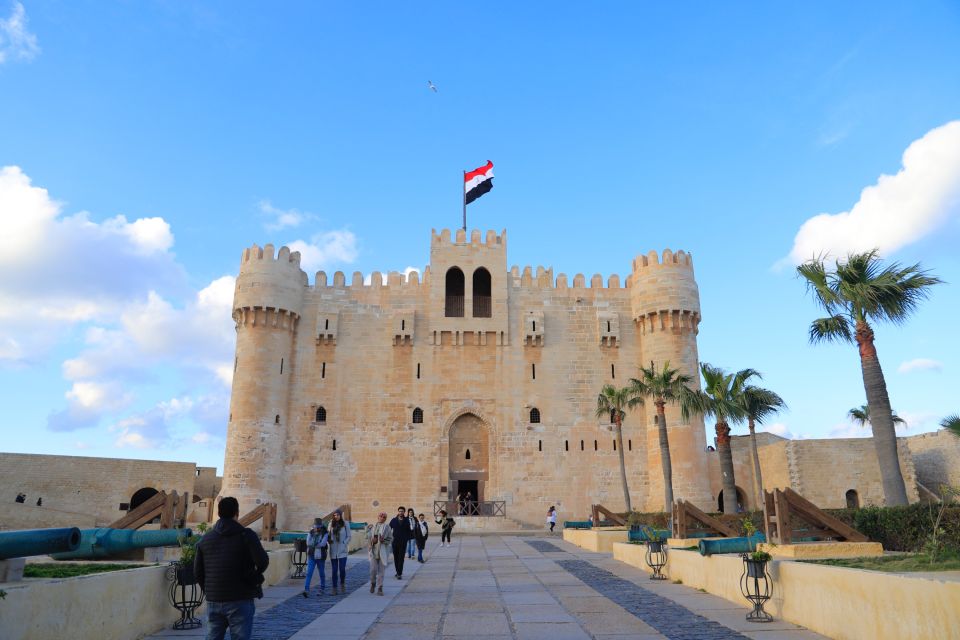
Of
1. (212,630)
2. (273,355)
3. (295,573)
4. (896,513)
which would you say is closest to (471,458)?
(273,355)

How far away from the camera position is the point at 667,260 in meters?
32.1

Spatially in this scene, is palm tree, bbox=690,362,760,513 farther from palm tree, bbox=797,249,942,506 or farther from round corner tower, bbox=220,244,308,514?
round corner tower, bbox=220,244,308,514

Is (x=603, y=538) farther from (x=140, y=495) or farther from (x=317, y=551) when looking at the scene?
(x=140, y=495)

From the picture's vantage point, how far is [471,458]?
31.1 m

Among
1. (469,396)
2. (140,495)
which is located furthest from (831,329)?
(140,495)

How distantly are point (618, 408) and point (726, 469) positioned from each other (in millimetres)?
6621

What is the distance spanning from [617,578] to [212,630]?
7.93m

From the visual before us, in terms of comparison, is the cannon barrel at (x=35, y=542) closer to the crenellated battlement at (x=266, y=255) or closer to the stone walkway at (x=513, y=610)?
the stone walkway at (x=513, y=610)

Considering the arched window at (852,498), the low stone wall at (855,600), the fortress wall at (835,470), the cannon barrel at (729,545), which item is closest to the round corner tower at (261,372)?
the fortress wall at (835,470)

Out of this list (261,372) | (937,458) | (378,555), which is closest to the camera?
(378,555)

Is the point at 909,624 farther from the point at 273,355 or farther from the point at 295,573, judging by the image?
the point at 273,355

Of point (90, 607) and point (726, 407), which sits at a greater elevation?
point (726, 407)

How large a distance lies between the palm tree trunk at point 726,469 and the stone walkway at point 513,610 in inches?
374

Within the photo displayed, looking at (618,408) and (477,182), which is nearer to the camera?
(618,408)
